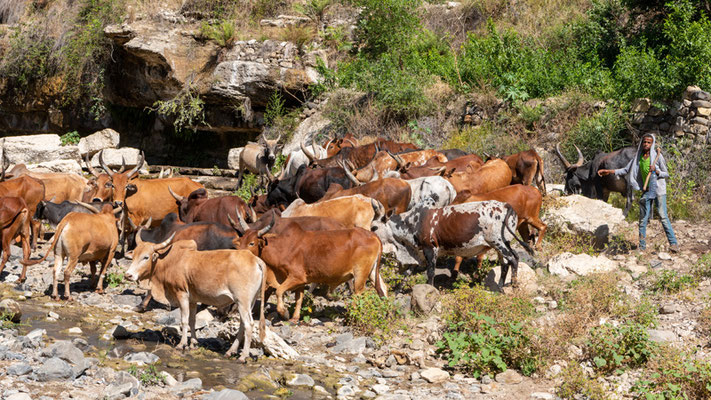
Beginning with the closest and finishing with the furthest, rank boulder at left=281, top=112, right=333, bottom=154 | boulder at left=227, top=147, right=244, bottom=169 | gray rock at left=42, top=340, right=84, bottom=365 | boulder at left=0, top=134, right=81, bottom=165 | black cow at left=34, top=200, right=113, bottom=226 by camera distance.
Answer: gray rock at left=42, top=340, right=84, bottom=365 → black cow at left=34, top=200, right=113, bottom=226 → boulder at left=281, top=112, right=333, bottom=154 → boulder at left=227, top=147, right=244, bottom=169 → boulder at left=0, top=134, right=81, bottom=165

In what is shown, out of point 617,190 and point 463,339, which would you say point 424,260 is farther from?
point 617,190

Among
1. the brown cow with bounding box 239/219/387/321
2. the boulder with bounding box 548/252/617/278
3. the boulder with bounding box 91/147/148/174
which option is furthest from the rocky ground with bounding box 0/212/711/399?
the boulder with bounding box 91/147/148/174

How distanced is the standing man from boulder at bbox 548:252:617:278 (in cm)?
112

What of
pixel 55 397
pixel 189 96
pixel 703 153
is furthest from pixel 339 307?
pixel 189 96

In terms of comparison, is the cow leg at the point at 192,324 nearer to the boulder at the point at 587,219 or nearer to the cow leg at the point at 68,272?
the cow leg at the point at 68,272

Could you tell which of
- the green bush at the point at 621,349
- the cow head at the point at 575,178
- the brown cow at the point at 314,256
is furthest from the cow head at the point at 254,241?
the cow head at the point at 575,178

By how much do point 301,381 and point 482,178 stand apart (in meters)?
7.02

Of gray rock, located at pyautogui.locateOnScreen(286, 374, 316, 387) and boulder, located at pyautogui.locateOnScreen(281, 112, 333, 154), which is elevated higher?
gray rock, located at pyautogui.locateOnScreen(286, 374, 316, 387)

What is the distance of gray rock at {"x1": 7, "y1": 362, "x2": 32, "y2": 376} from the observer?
7109 mm

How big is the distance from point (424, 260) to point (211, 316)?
3491mm

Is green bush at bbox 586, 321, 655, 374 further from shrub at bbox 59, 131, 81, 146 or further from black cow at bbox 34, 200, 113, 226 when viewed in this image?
shrub at bbox 59, 131, 81, 146

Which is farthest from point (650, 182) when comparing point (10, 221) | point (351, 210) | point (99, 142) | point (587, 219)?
point (99, 142)

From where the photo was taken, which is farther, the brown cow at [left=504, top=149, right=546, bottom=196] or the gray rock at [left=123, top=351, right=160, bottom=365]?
the brown cow at [left=504, top=149, right=546, bottom=196]

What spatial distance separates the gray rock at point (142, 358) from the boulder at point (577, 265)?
628cm
